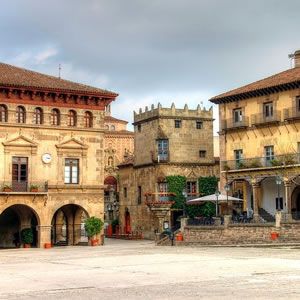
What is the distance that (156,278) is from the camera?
850 inches

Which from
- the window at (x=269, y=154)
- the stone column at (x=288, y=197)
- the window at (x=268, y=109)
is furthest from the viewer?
the window at (x=268, y=109)

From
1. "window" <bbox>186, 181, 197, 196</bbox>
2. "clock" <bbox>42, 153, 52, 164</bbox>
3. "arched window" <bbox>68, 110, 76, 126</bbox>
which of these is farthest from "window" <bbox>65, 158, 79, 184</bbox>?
Answer: "window" <bbox>186, 181, 197, 196</bbox>

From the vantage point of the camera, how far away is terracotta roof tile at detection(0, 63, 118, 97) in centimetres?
4412

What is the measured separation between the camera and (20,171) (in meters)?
43.8

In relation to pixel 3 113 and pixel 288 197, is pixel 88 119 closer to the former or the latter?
pixel 3 113

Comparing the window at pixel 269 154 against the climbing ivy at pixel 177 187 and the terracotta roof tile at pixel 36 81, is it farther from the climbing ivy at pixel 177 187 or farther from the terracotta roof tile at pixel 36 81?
the terracotta roof tile at pixel 36 81

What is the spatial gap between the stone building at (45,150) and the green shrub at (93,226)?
1.70ft

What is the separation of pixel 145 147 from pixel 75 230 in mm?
14663

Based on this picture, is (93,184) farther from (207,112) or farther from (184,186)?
(207,112)

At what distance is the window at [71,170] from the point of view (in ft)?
149

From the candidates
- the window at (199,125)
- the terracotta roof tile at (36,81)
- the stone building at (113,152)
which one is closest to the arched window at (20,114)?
the terracotta roof tile at (36,81)

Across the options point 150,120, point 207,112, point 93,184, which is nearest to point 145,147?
point 150,120

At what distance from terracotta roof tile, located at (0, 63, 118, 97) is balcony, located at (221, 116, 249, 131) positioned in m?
10.4

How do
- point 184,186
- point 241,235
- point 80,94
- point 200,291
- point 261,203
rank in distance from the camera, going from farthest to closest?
point 184,186, point 261,203, point 80,94, point 241,235, point 200,291
